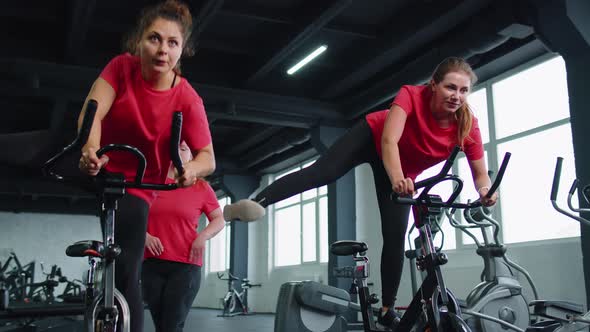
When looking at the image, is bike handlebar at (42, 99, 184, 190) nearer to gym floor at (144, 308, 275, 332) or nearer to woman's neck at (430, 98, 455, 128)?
woman's neck at (430, 98, 455, 128)

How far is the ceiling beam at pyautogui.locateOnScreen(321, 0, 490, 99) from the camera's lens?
596cm

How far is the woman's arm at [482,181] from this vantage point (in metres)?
2.11

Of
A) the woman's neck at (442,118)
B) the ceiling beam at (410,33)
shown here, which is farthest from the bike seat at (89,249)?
the ceiling beam at (410,33)

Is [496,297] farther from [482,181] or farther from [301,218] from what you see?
[301,218]

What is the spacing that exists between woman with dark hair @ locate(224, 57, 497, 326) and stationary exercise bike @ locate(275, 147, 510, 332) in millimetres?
149

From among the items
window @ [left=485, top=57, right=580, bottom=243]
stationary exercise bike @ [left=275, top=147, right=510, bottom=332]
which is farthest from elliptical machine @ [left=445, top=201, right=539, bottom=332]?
window @ [left=485, top=57, right=580, bottom=243]

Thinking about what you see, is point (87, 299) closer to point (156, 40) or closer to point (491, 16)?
point (156, 40)

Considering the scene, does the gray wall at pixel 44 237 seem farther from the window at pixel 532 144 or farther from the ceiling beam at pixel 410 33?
the window at pixel 532 144

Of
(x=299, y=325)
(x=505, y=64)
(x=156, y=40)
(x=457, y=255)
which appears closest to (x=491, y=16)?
(x=505, y=64)

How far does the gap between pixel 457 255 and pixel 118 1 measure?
5.30 metres

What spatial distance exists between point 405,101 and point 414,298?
80cm

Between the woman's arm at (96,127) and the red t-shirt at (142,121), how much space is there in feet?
0.10

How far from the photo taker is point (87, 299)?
60.5 inches

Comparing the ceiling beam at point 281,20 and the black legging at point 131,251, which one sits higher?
the ceiling beam at point 281,20
